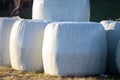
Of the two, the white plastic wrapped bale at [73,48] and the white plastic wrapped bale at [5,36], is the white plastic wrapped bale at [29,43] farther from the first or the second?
the white plastic wrapped bale at [5,36]

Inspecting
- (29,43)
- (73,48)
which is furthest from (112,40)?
(29,43)

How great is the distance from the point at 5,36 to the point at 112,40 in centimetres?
226

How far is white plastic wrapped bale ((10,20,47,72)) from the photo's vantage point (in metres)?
8.70

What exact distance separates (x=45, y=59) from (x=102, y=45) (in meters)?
1.06

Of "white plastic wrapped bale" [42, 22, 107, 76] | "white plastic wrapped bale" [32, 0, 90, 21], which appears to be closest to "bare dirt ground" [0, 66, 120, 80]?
"white plastic wrapped bale" [42, 22, 107, 76]

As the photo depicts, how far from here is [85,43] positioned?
318 inches

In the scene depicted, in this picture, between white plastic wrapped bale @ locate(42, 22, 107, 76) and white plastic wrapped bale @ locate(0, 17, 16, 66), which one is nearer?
→ white plastic wrapped bale @ locate(42, 22, 107, 76)

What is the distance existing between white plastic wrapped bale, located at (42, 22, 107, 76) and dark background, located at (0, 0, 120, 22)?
13.8 m

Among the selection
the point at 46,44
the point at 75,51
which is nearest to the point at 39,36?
the point at 46,44

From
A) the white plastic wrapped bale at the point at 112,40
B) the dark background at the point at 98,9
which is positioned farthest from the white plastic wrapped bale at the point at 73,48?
the dark background at the point at 98,9

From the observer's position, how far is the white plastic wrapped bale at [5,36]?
9445mm

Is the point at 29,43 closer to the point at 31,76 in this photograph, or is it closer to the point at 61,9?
the point at 31,76

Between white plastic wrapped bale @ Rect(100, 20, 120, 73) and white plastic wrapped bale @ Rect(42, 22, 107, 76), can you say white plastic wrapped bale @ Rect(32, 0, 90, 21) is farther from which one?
white plastic wrapped bale @ Rect(42, 22, 107, 76)

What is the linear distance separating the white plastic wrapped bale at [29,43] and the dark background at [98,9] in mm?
13424
